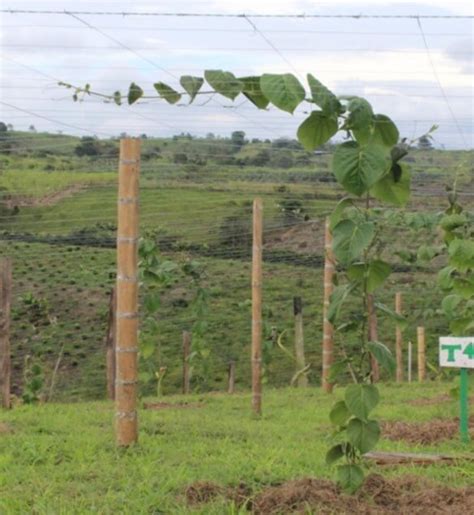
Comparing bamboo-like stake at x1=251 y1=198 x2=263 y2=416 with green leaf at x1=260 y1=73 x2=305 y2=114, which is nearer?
green leaf at x1=260 y1=73 x2=305 y2=114

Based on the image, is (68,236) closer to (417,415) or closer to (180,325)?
(180,325)

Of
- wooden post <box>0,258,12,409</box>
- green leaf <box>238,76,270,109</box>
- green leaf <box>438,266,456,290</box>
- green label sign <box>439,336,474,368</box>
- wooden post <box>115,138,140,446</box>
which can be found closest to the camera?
green leaf <box>238,76,270,109</box>

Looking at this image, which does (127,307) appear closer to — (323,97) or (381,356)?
(381,356)

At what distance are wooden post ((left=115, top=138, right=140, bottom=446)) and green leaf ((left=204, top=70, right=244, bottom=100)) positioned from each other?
2159 mm

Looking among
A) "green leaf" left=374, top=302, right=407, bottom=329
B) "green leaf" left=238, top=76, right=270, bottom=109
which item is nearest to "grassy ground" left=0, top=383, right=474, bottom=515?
"green leaf" left=374, top=302, right=407, bottom=329

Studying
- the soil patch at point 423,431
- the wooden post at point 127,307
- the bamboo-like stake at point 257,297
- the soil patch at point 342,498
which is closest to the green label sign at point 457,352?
the soil patch at point 423,431

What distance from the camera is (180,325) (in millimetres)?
15617

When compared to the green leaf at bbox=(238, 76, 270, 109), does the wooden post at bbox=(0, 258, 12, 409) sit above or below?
below

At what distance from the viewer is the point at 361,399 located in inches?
149

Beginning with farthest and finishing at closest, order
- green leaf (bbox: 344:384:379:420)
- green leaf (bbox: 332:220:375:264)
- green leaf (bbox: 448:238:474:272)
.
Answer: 1. green leaf (bbox: 448:238:474:272)
2. green leaf (bbox: 344:384:379:420)
3. green leaf (bbox: 332:220:375:264)

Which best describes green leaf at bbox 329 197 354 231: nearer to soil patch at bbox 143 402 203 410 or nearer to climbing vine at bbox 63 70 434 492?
climbing vine at bbox 63 70 434 492

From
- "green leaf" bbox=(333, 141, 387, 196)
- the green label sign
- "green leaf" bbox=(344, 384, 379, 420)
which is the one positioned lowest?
the green label sign

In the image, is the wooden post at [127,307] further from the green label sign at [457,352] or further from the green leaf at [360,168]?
the green leaf at [360,168]

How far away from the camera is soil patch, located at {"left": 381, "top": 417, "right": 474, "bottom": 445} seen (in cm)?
673
